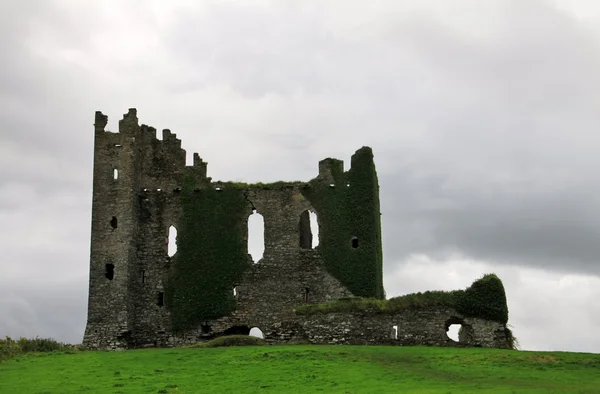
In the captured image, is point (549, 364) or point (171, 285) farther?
point (171, 285)

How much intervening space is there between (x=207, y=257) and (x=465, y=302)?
17.2 m

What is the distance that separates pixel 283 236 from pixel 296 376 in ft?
69.6

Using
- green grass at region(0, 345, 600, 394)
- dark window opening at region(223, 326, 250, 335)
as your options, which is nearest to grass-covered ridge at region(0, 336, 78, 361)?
green grass at region(0, 345, 600, 394)

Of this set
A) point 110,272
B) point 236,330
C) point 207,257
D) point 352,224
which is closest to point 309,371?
point 236,330

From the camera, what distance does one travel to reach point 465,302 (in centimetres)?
4878

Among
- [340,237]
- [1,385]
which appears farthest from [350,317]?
[1,385]

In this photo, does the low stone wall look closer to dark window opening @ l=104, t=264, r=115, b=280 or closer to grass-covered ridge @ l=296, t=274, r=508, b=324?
grass-covered ridge @ l=296, t=274, r=508, b=324

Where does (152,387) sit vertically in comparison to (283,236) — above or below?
below

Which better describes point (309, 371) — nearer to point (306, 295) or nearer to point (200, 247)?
point (306, 295)

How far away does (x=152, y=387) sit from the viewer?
3547 cm

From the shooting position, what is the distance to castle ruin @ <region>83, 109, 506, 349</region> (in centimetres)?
5647

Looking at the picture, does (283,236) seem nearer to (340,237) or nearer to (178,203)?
(340,237)

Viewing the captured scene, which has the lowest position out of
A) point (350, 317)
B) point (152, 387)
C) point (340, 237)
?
point (152, 387)

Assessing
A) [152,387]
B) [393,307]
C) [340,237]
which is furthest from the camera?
[340,237]
